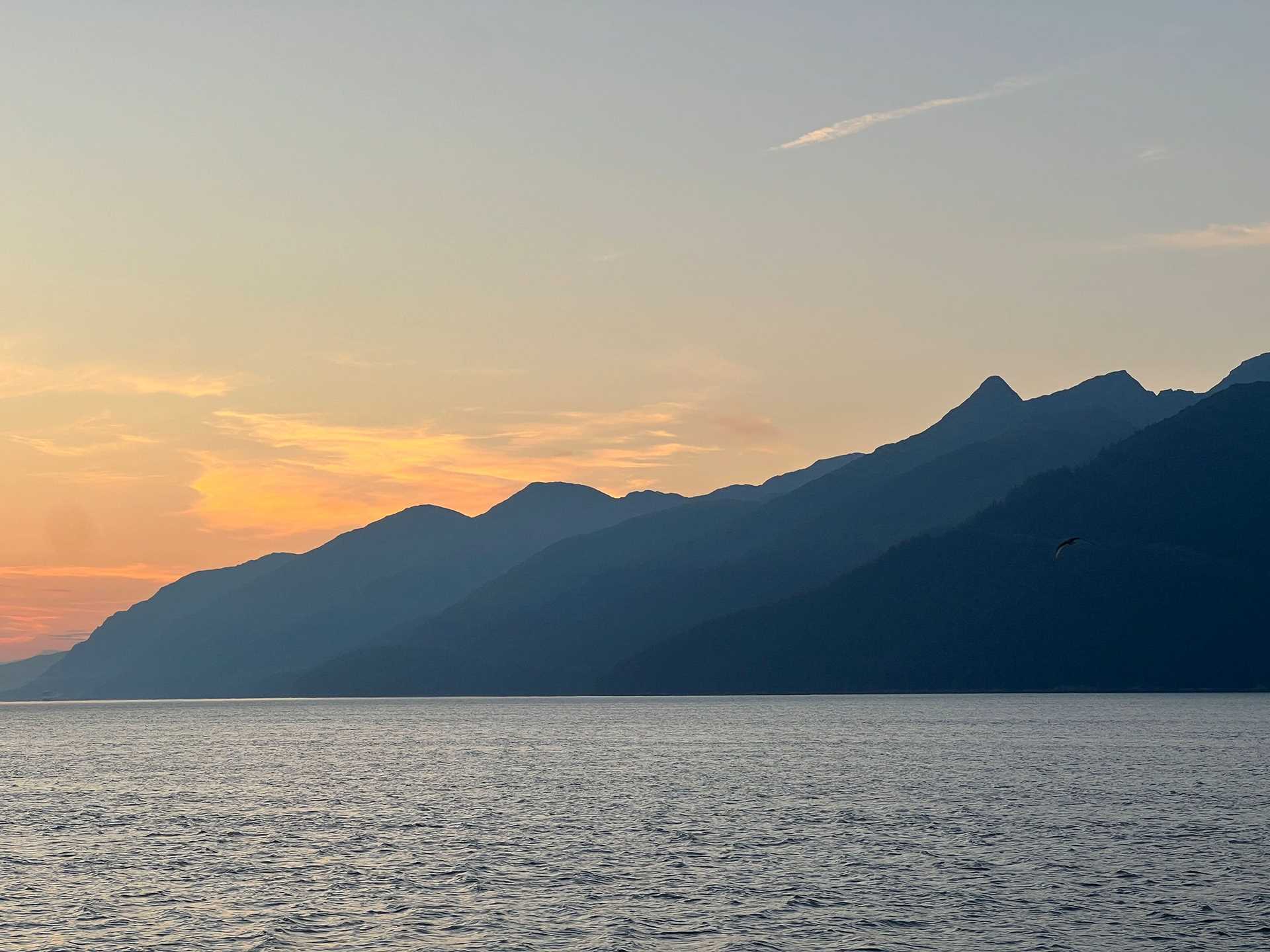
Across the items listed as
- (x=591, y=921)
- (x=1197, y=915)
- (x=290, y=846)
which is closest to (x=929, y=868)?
(x=1197, y=915)

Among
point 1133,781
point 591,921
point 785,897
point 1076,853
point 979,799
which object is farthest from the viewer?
point 1133,781

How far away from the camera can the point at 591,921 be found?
233ft

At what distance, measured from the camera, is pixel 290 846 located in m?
103

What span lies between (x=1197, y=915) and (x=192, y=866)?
60883 mm

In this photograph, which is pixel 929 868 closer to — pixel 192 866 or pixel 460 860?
pixel 460 860

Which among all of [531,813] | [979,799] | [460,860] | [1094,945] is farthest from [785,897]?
[979,799]

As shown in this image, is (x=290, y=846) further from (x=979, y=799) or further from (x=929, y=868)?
(x=979, y=799)

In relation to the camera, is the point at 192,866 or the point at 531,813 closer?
the point at 192,866

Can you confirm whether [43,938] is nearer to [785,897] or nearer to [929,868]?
[785,897]

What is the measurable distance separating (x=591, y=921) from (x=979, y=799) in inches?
2910

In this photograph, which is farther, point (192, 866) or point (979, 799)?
point (979, 799)

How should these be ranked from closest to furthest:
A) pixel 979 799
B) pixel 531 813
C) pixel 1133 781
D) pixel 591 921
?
pixel 591 921 < pixel 531 813 < pixel 979 799 < pixel 1133 781

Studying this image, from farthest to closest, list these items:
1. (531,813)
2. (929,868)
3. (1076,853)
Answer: (531,813) → (1076,853) → (929,868)

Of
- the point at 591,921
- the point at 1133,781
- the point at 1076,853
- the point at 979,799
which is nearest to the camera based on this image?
the point at 591,921
